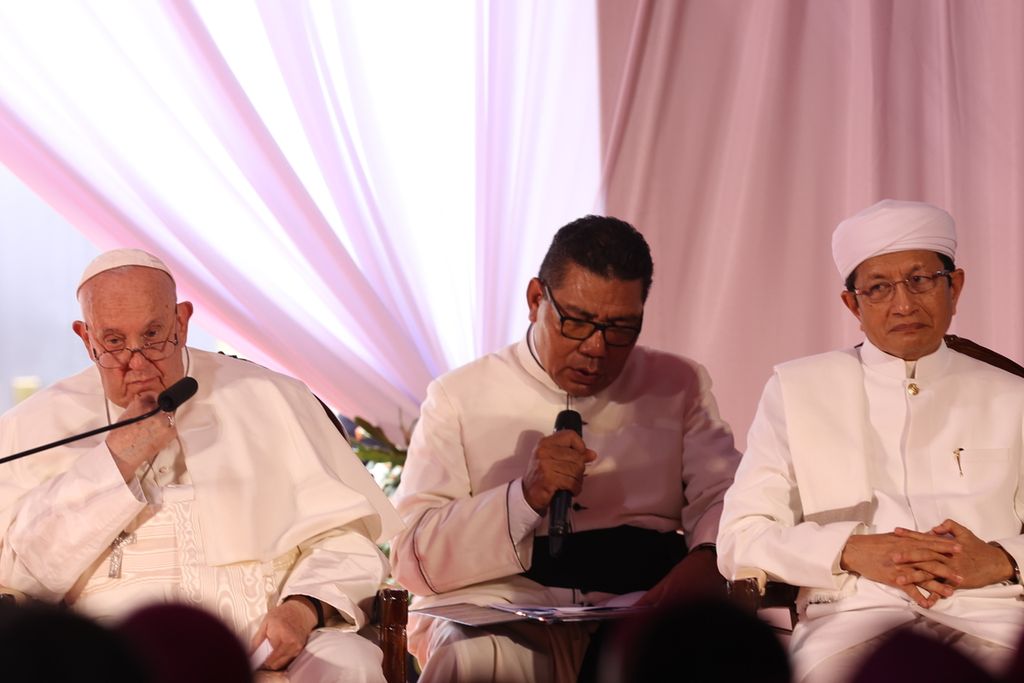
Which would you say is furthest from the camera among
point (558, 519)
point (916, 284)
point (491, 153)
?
point (491, 153)

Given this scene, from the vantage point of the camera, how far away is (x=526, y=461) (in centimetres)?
475

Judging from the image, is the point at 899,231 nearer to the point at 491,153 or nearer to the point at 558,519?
the point at 558,519

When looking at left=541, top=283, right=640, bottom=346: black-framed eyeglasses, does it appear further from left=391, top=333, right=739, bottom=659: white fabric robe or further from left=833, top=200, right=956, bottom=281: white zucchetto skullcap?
left=833, top=200, right=956, bottom=281: white zucchetto skullcap

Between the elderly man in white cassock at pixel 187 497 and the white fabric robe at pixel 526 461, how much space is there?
32 centimetres

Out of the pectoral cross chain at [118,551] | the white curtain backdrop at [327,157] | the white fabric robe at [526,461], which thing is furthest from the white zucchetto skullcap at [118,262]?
the white curtain backdrop at [327,157]

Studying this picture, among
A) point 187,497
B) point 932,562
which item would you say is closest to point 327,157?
point 187,497

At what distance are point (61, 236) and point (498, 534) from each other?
315 centimetres

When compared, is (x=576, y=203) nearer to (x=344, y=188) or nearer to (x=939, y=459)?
(x=344, y=188)

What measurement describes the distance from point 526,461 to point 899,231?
1527 mm

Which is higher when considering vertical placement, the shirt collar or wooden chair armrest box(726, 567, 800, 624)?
the shirt collar

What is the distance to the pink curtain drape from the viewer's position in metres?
5.65

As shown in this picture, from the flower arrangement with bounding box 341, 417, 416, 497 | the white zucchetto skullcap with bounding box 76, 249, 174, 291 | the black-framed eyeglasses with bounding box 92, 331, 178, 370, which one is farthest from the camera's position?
the flower arrangement with bounding box 341, 417, 416, 497

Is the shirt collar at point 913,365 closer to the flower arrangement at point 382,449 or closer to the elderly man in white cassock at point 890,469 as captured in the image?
the elderly man in white cassock at point 890,469

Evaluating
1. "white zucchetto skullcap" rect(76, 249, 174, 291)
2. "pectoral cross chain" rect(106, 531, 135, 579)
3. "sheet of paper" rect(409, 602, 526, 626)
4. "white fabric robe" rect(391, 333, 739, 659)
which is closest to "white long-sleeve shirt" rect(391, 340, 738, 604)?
"white fabric robe" rect(391, 333, 739, 659)
